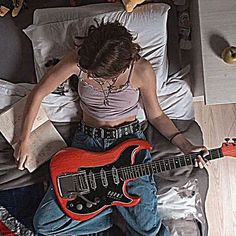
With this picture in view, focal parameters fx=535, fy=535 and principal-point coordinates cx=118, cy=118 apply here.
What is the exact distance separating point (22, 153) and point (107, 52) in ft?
1.48

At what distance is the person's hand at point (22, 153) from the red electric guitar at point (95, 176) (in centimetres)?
9

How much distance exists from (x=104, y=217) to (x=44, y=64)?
1.69 feet

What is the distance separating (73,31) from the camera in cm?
164

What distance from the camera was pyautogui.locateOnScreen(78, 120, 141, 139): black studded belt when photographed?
1.65 meters

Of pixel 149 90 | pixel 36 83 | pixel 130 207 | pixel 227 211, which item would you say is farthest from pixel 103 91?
pixel 227 211

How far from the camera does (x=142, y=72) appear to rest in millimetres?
1554

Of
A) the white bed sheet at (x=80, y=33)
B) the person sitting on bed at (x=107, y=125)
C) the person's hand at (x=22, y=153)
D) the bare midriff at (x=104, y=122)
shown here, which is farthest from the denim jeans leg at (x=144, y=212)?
the person's hand at (x=22, y=153)

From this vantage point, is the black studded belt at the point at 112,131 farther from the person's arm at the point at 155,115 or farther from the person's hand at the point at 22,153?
the person's hand at the point at 22,153

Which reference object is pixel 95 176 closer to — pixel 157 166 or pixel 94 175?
pixel 94 175

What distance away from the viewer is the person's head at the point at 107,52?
138 centimetres

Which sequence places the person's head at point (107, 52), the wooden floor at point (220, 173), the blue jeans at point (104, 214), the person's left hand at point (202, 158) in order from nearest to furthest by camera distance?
1. the person's head at point (107, 52)
2. the person's left hand at point (202, 158)
3. the blue jeans at point (104, 214)
4. the wooden floor at point (220, 173)

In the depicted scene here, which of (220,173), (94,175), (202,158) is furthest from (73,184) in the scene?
(220,173)

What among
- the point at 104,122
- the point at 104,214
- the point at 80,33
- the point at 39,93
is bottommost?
the point at 104,214

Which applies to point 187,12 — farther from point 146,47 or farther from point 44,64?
point 44,64
